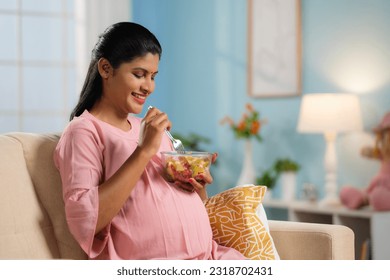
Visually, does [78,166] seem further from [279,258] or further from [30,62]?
[30,62]

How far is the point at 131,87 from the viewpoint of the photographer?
189 centimetres

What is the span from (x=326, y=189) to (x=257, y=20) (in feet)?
4.35

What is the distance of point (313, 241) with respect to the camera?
217cm

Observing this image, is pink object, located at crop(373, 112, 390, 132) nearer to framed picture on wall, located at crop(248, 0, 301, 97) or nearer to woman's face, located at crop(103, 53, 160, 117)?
framed picture on wall, located at crop(248, 0, 301, 97)

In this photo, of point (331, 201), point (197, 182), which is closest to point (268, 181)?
point (331, 201)

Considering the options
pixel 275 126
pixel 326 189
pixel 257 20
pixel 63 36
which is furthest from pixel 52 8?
pixel 326 189

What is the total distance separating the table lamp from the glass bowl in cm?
225

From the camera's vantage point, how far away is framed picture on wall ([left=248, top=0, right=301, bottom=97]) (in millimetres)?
4559

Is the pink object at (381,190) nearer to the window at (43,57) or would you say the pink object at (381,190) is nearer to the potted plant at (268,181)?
the potted plant at (268,181)

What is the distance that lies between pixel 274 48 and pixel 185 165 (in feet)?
9.73

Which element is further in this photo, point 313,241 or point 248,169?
point 248,169

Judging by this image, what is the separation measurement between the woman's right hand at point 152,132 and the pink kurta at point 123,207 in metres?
0.12

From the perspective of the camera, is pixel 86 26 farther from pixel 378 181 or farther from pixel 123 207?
pixel 123 207

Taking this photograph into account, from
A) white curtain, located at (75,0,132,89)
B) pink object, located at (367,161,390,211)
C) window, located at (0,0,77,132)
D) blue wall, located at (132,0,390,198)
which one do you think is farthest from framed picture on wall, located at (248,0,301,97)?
window, located at (0,0,77,132)
